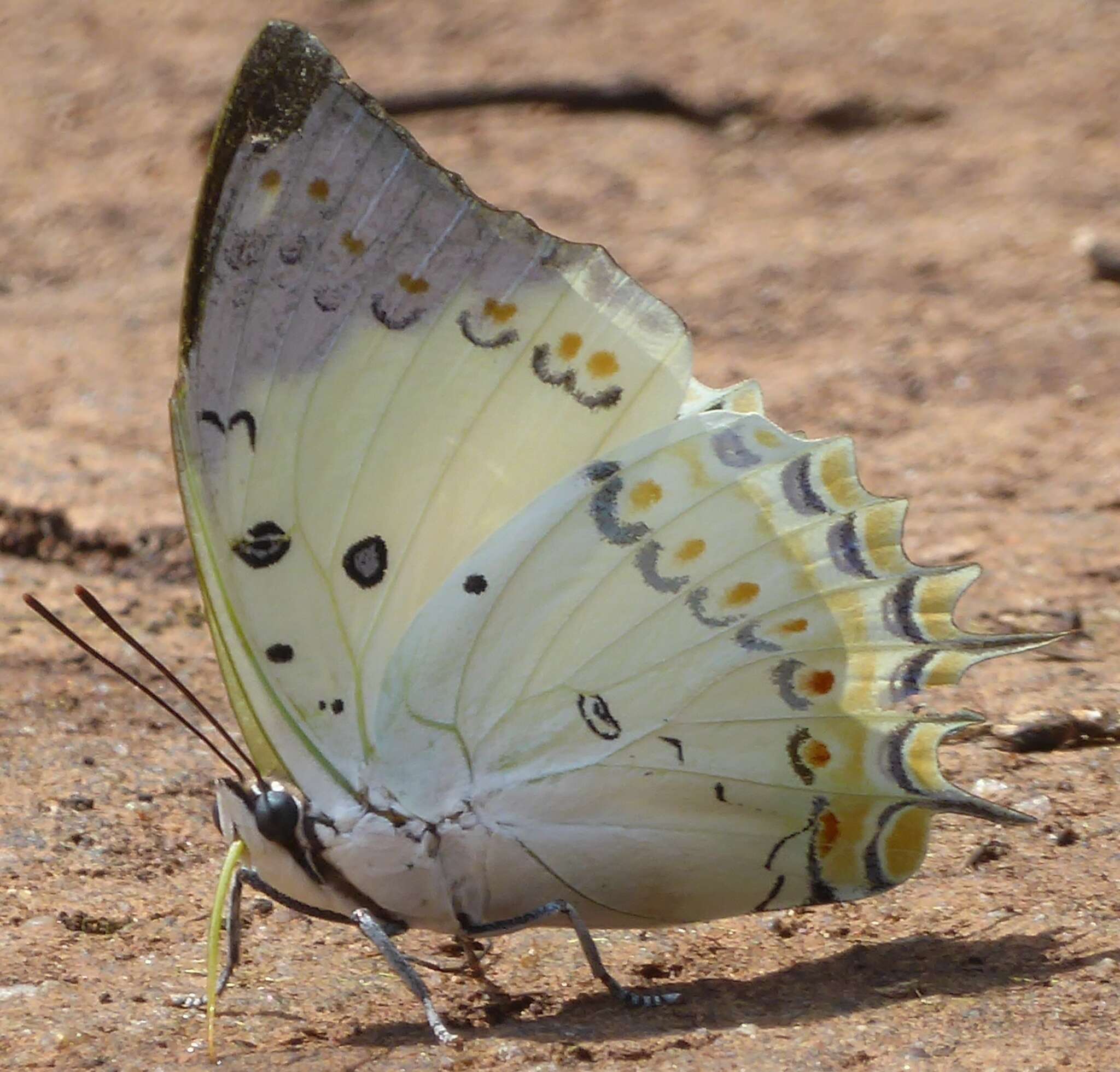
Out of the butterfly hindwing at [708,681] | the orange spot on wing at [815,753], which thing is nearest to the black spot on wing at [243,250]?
the butterfly hindwing at [708,681]

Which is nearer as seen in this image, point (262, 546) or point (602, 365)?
point (262, 546)

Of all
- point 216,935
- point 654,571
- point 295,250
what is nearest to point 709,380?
point 654,571

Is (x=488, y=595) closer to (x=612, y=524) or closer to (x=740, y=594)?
(x=612, y=524)

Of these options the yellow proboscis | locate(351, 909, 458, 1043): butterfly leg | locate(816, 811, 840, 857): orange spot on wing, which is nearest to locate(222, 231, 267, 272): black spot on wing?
the yellow proboscis

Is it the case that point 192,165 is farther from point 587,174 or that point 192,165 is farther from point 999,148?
point 999,148

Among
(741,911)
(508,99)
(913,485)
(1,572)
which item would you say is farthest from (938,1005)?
(508,99)

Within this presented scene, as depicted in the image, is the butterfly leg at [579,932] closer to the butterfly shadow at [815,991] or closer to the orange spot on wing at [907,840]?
the butterfly shadow at [815,991]
